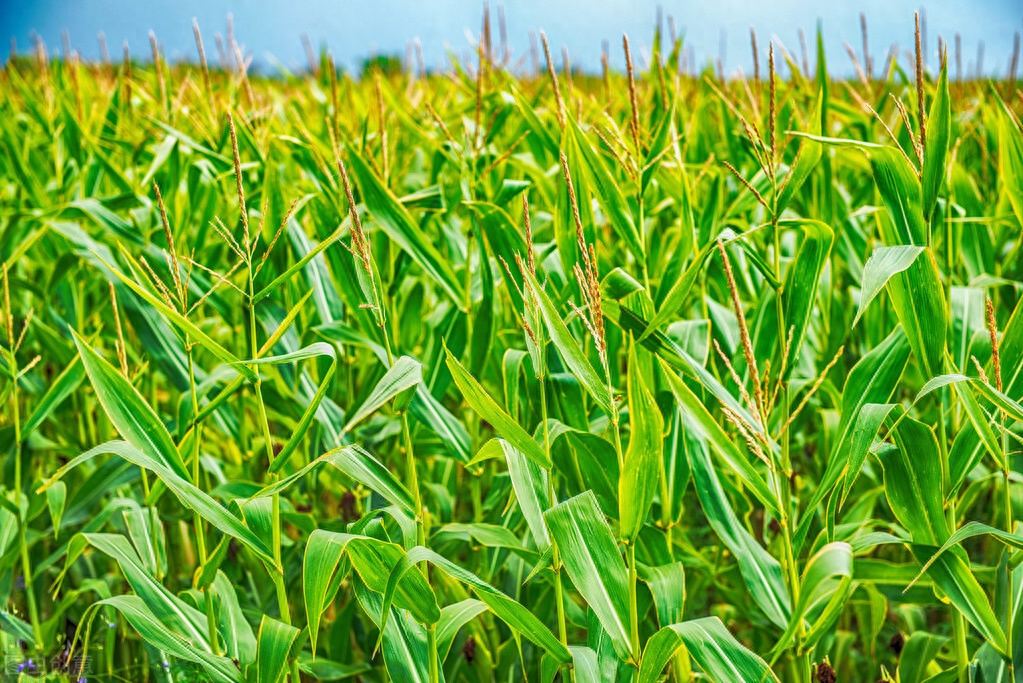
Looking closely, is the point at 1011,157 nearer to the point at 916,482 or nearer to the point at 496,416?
the point at 916,482

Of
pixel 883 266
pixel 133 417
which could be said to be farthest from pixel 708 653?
pixel 133 417

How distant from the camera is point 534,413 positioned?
1367mm

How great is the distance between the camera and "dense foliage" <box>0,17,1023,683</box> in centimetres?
99

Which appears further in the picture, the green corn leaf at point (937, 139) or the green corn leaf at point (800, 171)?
the green corn leaf at point (800, 171)

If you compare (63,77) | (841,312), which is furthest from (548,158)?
(63,77)

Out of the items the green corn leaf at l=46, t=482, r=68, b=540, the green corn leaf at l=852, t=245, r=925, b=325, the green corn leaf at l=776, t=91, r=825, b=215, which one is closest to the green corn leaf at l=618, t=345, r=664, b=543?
the green corn leaf at l=852, t=245, r=925, b=325

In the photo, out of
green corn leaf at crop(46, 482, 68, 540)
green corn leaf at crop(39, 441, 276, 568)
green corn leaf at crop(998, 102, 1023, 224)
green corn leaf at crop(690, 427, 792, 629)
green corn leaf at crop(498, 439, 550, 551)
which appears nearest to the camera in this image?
green corn leaf at crop(39, 441, 276, 568)

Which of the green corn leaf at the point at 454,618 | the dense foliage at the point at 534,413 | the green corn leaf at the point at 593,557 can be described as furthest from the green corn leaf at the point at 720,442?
the green corn leaf at the point at 454,618

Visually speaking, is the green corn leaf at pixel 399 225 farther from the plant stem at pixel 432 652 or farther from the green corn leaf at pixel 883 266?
the green corn leaf at pixel 883 266

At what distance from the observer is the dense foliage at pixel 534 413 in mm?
991

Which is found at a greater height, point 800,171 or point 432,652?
point 800,171

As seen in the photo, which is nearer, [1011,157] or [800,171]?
[800,171]

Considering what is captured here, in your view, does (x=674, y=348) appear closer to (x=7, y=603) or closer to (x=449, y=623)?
(x=449, y=623)

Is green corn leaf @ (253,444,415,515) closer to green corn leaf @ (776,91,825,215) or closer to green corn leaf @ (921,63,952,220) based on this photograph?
green corn leaf @ (776,91,825,215)
